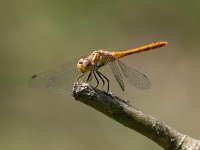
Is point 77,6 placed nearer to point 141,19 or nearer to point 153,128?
point 141,19

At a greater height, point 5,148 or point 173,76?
point 173,76

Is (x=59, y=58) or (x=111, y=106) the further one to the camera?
(x=59, y=58)

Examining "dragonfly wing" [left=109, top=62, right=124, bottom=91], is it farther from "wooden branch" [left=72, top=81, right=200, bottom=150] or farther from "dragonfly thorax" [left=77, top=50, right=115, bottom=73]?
"wooden branch" [left=72, top=81, right=200, bottom=150]

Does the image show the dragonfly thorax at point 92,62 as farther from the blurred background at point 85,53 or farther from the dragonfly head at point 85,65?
the blurred background at point 85,53

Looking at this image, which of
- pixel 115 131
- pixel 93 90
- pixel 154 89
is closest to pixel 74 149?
pixel 115 131

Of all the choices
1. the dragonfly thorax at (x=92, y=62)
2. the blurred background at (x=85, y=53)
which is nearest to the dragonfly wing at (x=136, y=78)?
the dragonfly thorax at (x=92, y=62)

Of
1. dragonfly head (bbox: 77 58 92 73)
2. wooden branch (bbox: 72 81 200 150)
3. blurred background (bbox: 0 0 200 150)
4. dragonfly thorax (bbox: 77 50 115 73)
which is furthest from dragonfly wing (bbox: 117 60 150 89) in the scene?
blurred background (bbox: 0 0 200 150)
